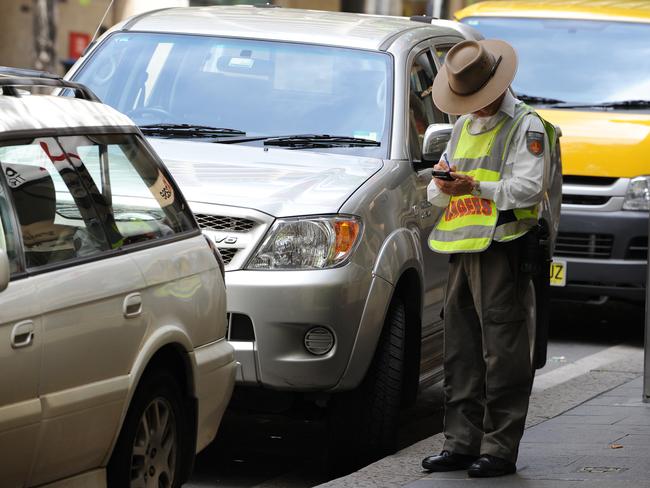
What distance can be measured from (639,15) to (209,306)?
25.8 ft

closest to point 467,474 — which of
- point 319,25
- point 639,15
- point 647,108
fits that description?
point 319,25

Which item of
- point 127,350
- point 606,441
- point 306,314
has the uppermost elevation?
point 127,350

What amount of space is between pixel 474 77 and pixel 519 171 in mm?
438

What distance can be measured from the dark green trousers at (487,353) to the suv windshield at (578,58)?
19.2 ft

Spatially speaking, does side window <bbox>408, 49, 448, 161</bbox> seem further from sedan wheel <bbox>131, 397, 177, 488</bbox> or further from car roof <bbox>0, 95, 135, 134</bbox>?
sedan wheel <bbox>131, 397, 177, 488</bbox>

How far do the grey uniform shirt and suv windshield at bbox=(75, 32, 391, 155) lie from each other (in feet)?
4.72

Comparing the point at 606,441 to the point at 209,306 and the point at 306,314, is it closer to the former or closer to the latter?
the point at 306,314

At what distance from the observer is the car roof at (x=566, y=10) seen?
42.4 ft

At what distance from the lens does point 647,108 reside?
39.5 ft

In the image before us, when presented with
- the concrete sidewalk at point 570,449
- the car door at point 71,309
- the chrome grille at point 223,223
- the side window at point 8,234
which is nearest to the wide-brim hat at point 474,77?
the chrome grille at point 223,223

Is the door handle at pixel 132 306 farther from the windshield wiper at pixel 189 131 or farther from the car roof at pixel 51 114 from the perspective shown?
the windshield wiper at pixel 189 131

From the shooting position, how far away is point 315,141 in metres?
7.86

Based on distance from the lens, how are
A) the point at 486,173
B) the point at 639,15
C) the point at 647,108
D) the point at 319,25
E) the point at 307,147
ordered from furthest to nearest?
the point at 639,15 → the point at 647,108 → the point at 319,25 → the point at 307,147 → the point at 486,173

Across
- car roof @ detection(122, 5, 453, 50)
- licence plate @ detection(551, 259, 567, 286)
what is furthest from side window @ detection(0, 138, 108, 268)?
licence plate @ detection(551, 259, 567, 286)
